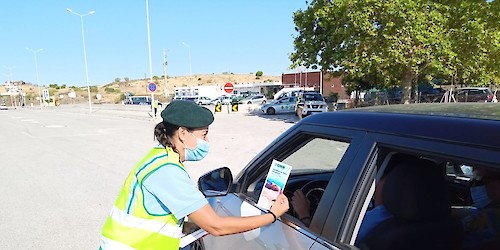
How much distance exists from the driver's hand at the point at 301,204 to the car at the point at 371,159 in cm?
4

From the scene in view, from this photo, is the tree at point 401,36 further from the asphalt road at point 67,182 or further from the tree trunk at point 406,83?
the asphalt road at point 67,182

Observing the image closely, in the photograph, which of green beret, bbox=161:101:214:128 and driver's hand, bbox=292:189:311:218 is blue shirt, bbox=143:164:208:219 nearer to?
green beret, bbox=161:101:214:128

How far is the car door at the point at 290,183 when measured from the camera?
1.58 metres

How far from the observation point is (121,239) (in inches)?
69.8

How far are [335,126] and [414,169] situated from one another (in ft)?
1.32

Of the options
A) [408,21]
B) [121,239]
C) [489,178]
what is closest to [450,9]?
[408,21]

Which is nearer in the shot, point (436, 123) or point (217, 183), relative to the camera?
point (436, 123)

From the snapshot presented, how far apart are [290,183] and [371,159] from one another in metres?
1.11

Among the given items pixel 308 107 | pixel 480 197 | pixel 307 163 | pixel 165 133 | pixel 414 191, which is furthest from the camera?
pixel 308 107

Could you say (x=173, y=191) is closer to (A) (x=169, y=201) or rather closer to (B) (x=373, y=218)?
(A) (x=169, y=201)

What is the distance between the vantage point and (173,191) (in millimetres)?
1660

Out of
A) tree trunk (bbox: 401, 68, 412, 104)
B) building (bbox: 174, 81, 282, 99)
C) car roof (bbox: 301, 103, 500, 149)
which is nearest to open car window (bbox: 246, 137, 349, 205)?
car roof (bbox: 301, 103, 500, 149)

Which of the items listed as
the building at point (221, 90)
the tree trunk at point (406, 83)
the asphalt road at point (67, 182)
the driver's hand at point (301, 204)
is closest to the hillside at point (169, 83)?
the building at point (221, 90)

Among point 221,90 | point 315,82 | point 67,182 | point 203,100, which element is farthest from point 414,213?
point 221,90
